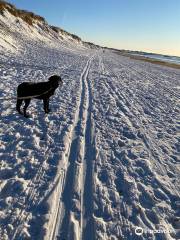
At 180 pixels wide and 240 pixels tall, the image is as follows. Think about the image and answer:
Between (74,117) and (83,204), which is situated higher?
(83,204)

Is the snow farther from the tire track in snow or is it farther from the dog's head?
the dog's head

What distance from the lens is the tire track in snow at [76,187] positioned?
420 centimetres

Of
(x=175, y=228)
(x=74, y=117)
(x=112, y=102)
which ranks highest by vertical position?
(x=175, y=228)

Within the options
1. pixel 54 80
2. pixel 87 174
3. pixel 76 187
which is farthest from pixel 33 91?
pixel 76 187

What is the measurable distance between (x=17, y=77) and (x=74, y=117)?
638cm

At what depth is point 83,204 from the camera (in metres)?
4.81

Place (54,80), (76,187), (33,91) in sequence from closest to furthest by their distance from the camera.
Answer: (76,187) → (33,91) → (54,80)

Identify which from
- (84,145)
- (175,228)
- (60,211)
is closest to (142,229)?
(175,228)

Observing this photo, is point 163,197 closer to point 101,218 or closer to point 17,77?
point 101,218

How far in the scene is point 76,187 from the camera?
17.3 ft

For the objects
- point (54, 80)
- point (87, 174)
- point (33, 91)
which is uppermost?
point (54, 80)

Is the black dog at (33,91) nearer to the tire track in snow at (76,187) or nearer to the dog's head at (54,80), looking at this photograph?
the dog's head at (54,80)

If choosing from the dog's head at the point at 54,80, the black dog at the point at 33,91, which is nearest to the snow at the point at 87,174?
the black dog at the point at 33,91

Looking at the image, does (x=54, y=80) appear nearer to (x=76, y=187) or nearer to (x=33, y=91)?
(x=33, y=91)
